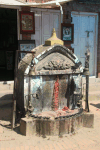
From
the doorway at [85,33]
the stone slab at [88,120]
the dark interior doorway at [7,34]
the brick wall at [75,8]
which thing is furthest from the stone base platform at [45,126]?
the dark interior doorway at [7,34]

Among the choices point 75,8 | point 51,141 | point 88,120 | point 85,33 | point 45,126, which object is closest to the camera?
point 51,141

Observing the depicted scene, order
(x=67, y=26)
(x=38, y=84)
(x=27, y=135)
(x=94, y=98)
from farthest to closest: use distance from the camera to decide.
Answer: (x=67, y=26)
(x=94, y=98)
(x=38, y=84)
(x=27, y=135)

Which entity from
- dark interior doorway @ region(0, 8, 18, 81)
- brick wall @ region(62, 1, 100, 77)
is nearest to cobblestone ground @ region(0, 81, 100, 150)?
brick wall @ region(62, 1, 100, 77)

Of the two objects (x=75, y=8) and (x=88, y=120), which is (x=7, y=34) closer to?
(x=75, y=8)

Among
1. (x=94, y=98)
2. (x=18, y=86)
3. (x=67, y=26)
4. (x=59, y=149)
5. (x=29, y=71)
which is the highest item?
(x=67, y=26)

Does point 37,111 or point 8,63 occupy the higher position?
point 8,63

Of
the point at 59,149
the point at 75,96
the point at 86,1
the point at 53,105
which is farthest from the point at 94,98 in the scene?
the point at 86,1

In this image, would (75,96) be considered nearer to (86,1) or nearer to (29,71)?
(29,71)

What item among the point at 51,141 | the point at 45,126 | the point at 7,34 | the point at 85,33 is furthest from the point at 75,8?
the point at 51,141

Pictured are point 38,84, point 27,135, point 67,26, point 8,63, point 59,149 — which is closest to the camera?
point 59,149

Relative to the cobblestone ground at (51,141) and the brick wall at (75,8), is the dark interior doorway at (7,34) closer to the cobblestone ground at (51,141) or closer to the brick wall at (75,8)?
the brick wall at (75,8)

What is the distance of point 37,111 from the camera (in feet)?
18.1

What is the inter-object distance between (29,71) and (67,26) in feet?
20.0

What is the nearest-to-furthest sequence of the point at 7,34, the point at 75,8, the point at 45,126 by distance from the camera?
1. the point at 45,126
2. the point at 75,8
3. the point at 7,34
